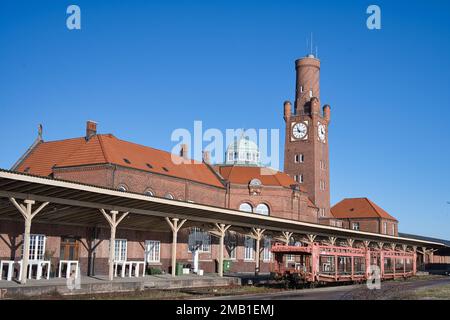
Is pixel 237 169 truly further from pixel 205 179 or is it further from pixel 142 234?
pixel 142 234

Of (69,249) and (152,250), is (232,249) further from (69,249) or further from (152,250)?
(69,249)

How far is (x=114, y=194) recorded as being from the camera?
2662 centimetres

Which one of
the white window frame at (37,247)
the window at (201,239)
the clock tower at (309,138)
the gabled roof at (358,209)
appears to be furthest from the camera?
the gabled roof at (358,209)

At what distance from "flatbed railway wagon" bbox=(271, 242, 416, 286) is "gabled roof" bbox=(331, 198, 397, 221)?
43626 millimetres

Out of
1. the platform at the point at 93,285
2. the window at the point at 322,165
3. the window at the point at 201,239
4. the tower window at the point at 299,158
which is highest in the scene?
the tower window at the point at 299,158

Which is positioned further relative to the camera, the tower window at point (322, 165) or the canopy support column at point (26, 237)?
the tower window at point (322, 165)

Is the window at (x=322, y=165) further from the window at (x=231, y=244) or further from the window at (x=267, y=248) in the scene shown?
the window at (x=231, y=244)

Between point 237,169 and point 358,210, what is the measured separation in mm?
29460

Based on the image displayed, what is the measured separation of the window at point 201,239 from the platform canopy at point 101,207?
6696mm

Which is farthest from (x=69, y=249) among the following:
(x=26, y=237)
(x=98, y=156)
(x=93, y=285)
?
(x=26, y=237)

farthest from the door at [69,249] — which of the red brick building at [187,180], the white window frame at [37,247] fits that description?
the white window frame at [37,247]

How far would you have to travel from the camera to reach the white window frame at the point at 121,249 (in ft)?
119

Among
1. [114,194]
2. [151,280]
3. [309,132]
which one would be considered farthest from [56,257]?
[309,132]

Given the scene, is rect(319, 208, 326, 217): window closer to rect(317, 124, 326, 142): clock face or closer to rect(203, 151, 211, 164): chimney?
rect(317, 124, 326, 142): clock face
